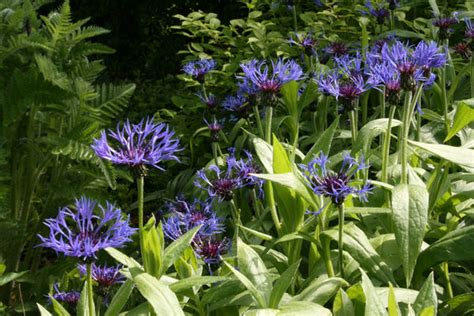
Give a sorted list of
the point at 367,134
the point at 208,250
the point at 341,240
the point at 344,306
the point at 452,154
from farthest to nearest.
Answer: the point at 367,134
the point at 208,250
the point at 452,154
the point at 341,240
the point at 344,306

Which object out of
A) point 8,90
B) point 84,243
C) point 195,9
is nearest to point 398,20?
point 8,90

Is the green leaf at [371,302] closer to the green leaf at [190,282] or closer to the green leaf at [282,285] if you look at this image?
the green leaf at [282,285]

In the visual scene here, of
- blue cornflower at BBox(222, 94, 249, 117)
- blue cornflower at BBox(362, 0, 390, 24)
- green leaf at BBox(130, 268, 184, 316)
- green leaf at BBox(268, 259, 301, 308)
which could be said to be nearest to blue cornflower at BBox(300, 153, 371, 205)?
green leaf at BBox(268, 259, 301, 308)

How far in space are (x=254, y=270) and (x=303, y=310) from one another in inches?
7.4

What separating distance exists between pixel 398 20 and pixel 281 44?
1.93 feet

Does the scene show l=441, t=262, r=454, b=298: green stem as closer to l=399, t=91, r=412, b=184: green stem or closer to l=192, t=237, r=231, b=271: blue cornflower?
l=399, t=91, r=412, b=184: green stem

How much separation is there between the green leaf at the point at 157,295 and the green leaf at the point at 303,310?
0.73 feet

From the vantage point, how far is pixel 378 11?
3105mm

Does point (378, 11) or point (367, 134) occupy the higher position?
point (378, 11)

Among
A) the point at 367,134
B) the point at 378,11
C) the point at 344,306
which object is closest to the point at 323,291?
the point at 344,306

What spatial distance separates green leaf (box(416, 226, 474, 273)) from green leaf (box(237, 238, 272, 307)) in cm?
39

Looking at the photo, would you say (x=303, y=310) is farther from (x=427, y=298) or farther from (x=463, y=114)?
(x=463, y=114)

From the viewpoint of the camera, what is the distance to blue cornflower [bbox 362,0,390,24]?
10.2 feet

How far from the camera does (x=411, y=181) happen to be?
1.90 m
